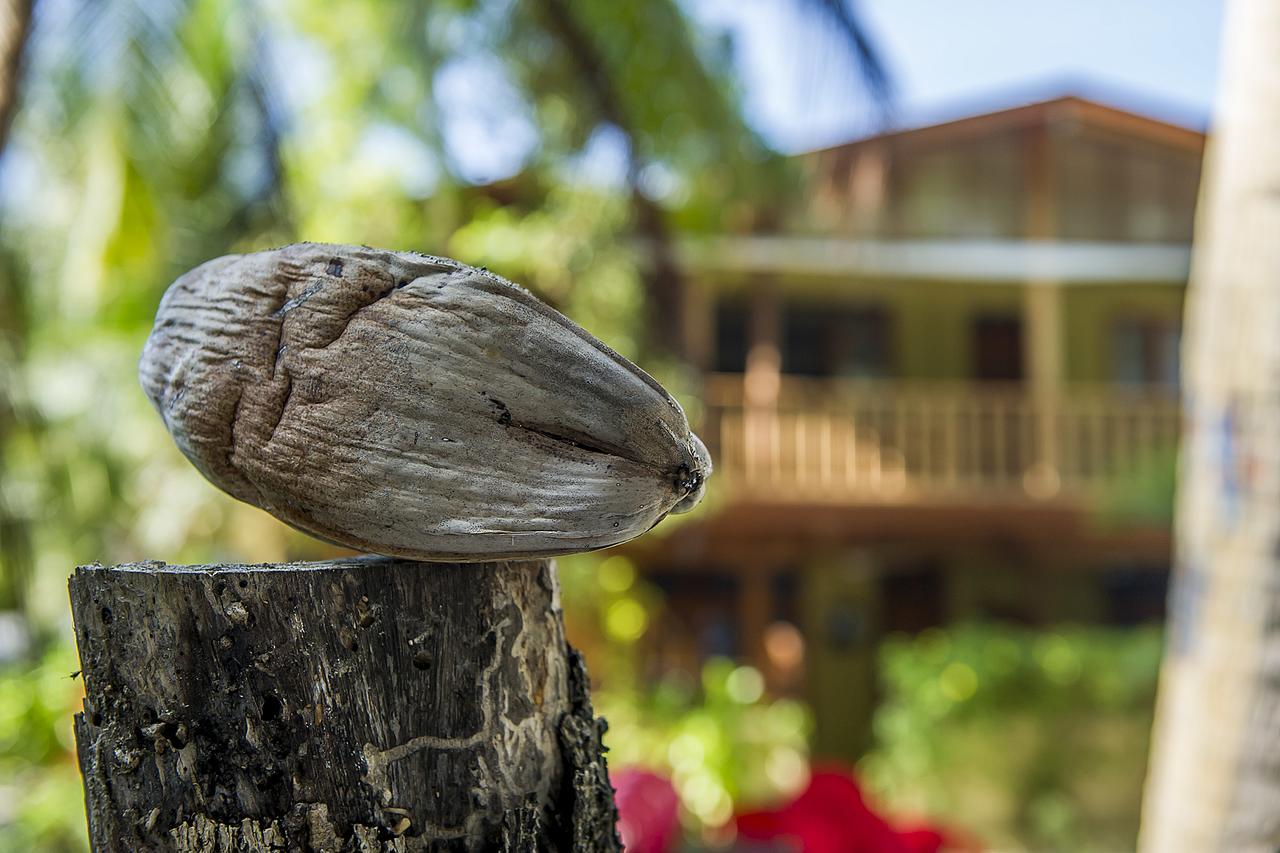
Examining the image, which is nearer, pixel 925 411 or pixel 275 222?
pixel 275 222

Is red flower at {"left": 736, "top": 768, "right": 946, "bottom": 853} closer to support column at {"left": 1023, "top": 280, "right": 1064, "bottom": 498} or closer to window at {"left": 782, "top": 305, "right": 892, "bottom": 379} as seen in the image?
support column at {"left": 1023, "top": 280, "right": 1064, "bottom": 498}

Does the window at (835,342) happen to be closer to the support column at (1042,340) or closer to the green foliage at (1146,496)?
the support column at (1042,340)

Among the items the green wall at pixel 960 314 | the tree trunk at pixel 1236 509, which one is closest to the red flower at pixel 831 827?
the tree trunk at pixel 1236 509

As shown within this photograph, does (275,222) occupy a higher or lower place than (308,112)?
lower

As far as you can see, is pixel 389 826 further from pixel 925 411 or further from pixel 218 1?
pixel 925 411

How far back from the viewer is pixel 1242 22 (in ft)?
8.84

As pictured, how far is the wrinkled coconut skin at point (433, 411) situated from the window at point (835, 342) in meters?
10.8

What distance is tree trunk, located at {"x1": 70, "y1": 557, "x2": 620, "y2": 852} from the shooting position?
1.03 meters

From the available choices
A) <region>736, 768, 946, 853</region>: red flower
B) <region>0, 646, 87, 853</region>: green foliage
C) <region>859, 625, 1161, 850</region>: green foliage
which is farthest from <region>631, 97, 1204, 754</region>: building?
<region>736, 768, 946, 853</region>: red flower

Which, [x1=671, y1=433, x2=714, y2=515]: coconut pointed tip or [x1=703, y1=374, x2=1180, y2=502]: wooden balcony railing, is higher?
[x1=671, y1=433, x2=714, y2=515]: coconut pointed tip

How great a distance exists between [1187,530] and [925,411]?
6391mm

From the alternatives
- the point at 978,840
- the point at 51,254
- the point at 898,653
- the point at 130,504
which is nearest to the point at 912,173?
the point at 898,653

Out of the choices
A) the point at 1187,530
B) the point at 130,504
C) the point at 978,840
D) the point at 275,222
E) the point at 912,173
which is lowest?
the point at 978,840

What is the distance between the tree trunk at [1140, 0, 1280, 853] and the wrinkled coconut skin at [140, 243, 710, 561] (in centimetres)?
194
